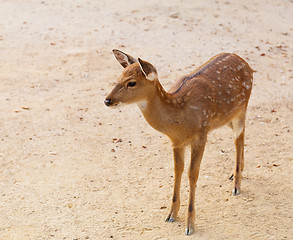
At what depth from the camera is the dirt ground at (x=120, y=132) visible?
4945 mm

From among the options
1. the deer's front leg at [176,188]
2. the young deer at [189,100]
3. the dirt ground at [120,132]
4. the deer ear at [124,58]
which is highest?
the deer ear at [124,58]

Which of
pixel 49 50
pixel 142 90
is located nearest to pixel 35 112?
pixel 49 50

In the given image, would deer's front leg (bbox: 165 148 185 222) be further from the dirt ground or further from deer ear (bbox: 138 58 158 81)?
deer ear (bbox: 138 58 158 81)

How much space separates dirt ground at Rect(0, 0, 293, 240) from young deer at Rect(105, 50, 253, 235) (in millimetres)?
687

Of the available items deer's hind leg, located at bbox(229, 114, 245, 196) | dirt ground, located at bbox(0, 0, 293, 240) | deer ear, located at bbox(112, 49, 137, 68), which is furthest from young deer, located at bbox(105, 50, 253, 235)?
dirt ground, located at bbox(0, 0, 293, 240)

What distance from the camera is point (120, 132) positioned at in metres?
6.88

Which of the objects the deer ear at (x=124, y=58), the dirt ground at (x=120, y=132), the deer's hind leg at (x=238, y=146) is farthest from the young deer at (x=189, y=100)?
the dirt ground at (x=120, y=132)

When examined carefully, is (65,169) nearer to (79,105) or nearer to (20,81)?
(79,105)

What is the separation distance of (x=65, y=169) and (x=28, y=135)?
1139 millimetres

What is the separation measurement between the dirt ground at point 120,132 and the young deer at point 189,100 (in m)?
0.69

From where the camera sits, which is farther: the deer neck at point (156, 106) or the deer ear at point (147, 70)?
the deer neck at point (156, 106)

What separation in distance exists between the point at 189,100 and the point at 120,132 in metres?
2.36

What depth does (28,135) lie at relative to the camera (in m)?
6.75

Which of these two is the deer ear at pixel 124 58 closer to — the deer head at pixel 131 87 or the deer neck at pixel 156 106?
the deer head at pixel 131 87
